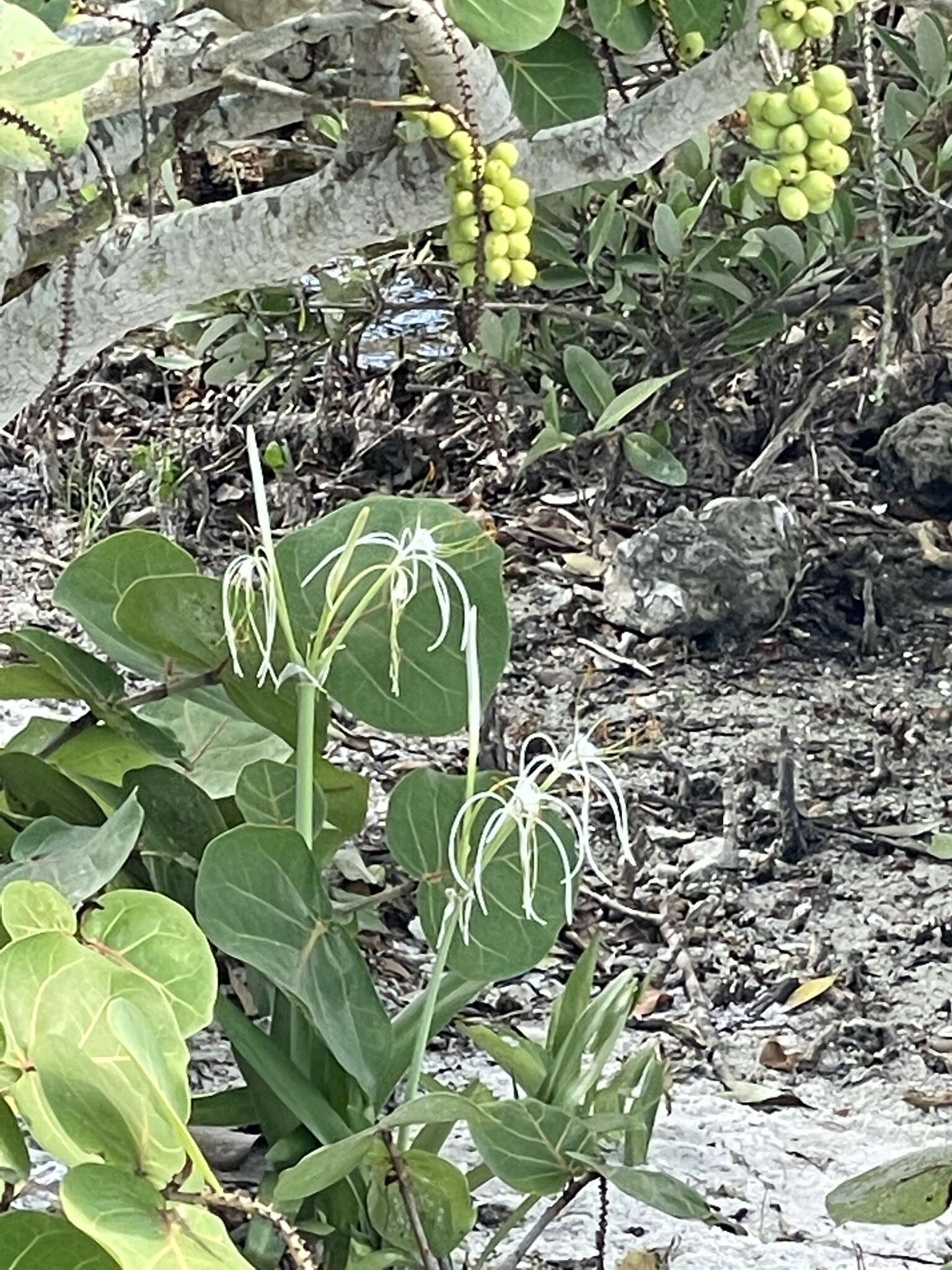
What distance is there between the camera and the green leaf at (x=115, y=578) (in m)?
0.94

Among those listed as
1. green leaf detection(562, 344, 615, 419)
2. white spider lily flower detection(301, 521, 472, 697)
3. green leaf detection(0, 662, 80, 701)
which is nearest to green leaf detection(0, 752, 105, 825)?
green leaf detection(0, 662, 80, 701)

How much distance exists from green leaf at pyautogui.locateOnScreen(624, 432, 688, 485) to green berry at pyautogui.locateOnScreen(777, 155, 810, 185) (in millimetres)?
1058

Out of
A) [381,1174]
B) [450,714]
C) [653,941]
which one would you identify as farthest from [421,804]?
[653,941]

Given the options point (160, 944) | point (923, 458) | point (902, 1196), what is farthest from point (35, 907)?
point (923, 458)

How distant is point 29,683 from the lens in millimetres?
1055

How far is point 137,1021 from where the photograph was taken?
1.91 ft

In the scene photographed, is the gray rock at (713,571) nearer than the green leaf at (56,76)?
No

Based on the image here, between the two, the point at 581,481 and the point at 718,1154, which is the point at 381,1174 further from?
the point at 581,481

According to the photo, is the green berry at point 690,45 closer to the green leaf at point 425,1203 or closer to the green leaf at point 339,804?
the green leaf at point 339,804

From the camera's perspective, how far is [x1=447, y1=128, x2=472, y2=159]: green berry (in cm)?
97

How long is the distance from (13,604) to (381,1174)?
1751 mm

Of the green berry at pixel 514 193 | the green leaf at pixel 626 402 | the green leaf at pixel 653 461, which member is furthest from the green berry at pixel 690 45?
the green leaf at pixel 653 461

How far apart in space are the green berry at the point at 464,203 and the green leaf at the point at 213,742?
35 cm

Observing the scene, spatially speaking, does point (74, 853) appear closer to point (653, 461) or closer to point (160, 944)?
point (160, 944)
